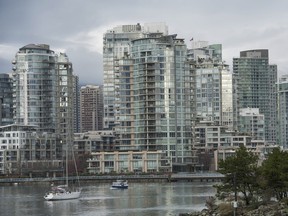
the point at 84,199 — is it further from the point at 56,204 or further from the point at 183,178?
the point at 183,178

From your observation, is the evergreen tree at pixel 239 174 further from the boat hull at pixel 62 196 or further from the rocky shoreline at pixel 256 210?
the boat hull at pixel 62 196

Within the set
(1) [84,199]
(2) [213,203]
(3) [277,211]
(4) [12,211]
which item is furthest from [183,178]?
(3) [277,211]

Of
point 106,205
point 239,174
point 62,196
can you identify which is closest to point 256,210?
point 239,174

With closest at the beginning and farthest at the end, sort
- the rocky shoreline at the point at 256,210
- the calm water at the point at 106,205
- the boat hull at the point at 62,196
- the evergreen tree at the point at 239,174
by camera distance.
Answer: the rocky shoreline at the point at 256,210, the evergreen tree at the point at 239,174, the calm water at the point at 106,205, the boat hull at the point at 62,196

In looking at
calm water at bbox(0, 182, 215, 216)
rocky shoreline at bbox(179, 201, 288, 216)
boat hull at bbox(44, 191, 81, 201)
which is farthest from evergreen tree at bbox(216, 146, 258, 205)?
boat hull at bbox(44, 191, 81, 201)

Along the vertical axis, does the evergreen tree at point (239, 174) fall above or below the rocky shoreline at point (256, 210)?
above

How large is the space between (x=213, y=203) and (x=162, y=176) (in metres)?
Result: 109

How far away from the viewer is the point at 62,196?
13388cm

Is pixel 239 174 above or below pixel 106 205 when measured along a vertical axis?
above

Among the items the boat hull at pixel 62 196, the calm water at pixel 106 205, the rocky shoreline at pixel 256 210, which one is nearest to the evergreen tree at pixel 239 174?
the rocky shoreline at pixel 256 210

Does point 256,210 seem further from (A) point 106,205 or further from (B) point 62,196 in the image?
(B) point 62,196

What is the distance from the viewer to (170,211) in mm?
99000

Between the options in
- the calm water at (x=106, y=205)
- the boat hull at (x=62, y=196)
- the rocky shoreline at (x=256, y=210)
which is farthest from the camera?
the boat hull at (x=62, y=196)

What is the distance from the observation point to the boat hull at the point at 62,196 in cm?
13162
